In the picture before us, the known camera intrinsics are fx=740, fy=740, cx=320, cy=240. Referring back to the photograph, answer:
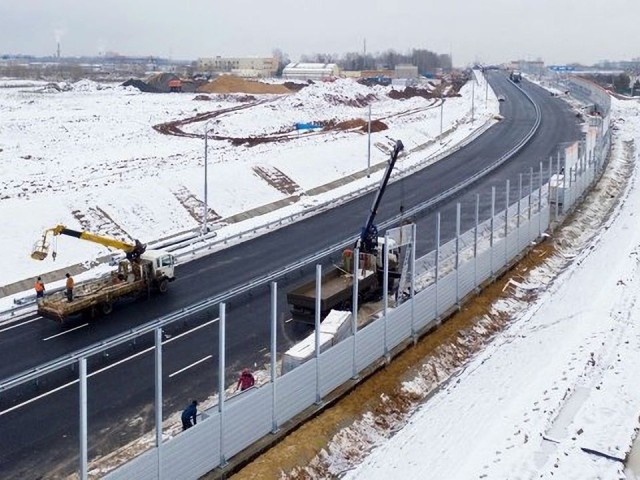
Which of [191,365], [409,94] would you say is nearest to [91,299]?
[191,365]

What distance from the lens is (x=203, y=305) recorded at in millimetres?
15148

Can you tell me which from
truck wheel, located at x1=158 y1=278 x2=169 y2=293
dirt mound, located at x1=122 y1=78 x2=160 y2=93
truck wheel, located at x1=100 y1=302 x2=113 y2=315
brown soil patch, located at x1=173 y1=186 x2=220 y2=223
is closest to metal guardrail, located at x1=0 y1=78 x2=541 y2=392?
truck wheel, located at x1=100 y1=302 x2=113 y2=315

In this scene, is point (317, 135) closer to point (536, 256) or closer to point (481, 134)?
point (481, 134)

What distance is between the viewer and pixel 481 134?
73.4 meters

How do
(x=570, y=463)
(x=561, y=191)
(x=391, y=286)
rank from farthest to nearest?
(x=561, y=191)
(x=391, y=286)
(x=570, y=463)

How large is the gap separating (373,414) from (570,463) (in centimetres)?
473

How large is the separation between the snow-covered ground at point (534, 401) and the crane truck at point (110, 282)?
10.8 meters

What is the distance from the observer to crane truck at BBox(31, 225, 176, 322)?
23.5 metres

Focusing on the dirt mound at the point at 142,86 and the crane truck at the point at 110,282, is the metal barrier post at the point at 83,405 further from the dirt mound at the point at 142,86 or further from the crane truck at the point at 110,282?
the dirt mound at the point at 142,86

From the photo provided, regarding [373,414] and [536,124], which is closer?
[373,414]

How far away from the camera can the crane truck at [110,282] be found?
23.5 metres

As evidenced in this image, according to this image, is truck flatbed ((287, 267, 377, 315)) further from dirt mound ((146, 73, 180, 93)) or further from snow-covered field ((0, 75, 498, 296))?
dirt mound ((146, 73, 180, 93))

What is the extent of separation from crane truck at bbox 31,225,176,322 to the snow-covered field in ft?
17.0

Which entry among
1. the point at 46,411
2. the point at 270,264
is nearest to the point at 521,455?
the point at 46,411
